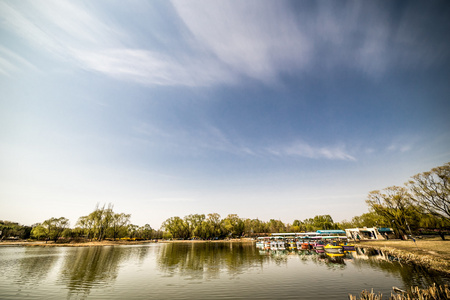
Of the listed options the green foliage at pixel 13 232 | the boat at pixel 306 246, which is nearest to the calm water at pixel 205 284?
the boat at pixel 306 246

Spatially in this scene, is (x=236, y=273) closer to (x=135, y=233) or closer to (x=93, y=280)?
(x=93, y=280)

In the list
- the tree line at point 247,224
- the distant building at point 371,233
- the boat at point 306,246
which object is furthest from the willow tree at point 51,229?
the distant building at point 371,233

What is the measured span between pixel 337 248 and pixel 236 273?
33.8 metres

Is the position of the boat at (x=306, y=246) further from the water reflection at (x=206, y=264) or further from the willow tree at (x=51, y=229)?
the willow tree at (x=51, y=229)

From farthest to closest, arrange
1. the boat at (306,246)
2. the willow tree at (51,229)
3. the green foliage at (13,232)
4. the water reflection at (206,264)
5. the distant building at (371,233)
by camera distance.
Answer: the green foliage at (13,232), the willow tree at (51,229), the distant building at (371,233), the boat at (306,246), the water reflection at (206,264)

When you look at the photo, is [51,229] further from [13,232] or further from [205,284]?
[205,284]

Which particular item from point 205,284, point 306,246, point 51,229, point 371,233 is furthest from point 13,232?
point 371,233

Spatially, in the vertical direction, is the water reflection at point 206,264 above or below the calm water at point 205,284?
below

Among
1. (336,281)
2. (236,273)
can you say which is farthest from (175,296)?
(336,281)

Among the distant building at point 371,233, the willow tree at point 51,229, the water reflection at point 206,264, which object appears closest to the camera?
the water reflection at point 206,264

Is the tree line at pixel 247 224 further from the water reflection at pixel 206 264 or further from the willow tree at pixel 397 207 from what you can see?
the water reflection at pixel 206 264

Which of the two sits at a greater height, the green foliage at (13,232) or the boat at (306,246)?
the green foliage at (13,232)

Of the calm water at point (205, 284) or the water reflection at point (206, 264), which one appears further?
the water reflection at point (206, 264)

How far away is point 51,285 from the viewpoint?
877 inches
